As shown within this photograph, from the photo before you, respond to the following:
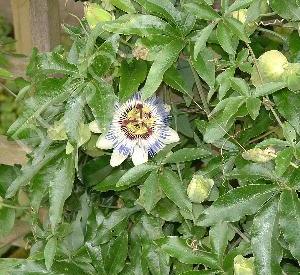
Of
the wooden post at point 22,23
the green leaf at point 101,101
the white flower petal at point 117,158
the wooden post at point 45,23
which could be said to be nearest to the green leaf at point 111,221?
the white flower petal at point 117,158

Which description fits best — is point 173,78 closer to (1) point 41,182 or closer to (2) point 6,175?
(1) point 41,182

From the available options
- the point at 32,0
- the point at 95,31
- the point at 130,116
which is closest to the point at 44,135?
the point at 130,116

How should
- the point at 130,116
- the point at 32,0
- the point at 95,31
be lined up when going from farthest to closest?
the point at 32,0 → the point at 130,116 → the point at 95,31

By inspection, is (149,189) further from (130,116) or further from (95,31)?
(95,31)

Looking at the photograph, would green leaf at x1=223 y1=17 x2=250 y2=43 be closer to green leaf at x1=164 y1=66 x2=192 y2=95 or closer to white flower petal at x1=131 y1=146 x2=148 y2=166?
green leaf at x1=164 y1=66 x2=192 y2=95

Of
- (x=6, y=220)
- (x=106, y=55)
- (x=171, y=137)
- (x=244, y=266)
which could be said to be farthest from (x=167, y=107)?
(x=6, y=220)

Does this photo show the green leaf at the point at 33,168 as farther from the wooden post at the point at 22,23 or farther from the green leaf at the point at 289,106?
the wooden post at the point at 22,23
